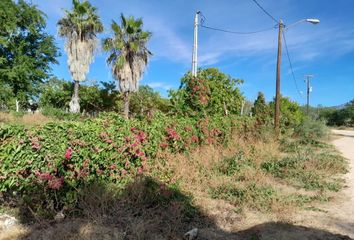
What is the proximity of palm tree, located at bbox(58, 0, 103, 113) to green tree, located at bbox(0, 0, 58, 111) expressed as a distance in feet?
16.6

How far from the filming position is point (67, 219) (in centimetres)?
441

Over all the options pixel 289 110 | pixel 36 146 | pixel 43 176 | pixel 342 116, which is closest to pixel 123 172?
pixel 43 176

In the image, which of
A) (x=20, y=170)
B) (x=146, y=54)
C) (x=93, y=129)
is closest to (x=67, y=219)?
(x=20, y=170)

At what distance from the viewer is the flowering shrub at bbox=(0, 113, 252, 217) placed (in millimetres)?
4438

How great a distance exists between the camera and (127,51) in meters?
22.5

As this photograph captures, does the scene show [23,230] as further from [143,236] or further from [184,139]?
[184,139]

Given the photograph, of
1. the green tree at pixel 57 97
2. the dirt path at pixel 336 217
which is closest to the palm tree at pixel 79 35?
the green tree at pixel 57 97

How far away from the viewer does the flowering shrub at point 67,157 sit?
444 cm

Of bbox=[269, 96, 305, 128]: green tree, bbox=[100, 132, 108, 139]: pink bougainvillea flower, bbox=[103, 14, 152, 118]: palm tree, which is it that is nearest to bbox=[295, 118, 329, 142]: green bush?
bbox=[269, 96, 305, 128]: green tree

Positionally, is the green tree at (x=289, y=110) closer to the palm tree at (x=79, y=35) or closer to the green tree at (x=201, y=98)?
the green tree at (x=201, y=98)

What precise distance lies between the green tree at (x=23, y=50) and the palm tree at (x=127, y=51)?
4235 millimetres

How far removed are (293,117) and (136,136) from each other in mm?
24489

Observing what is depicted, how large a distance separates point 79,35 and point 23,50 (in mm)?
7077

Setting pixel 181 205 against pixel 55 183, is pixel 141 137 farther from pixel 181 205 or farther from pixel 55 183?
pixel 55 183
